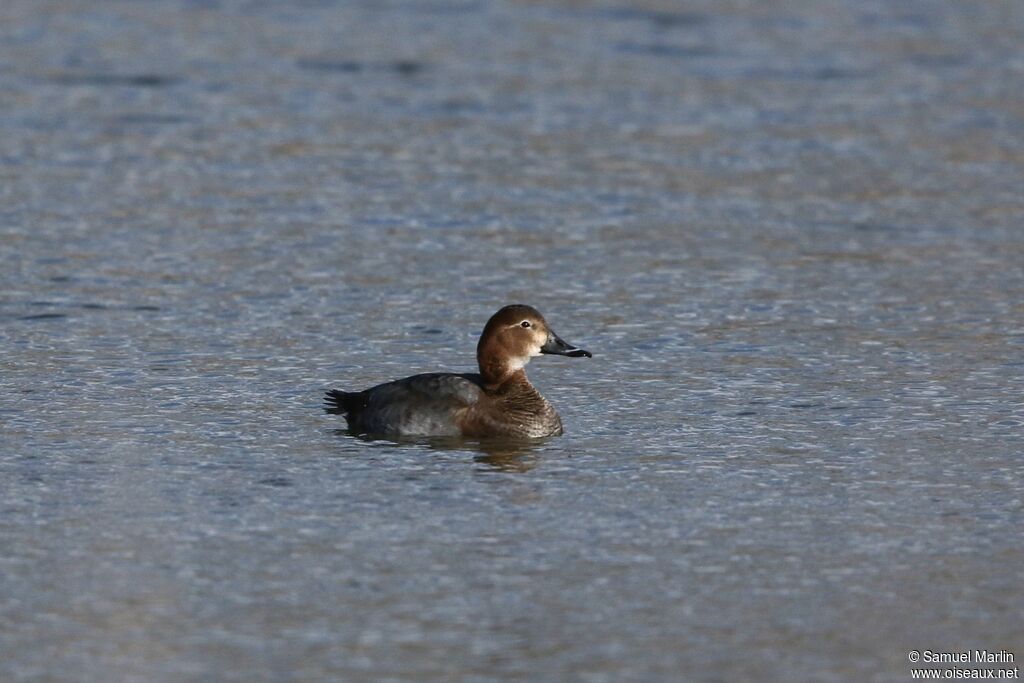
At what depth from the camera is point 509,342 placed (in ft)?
38.1

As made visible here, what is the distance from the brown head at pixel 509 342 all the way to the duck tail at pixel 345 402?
2.60 feet

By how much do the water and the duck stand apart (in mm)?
194

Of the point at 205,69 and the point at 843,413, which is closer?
the point at 843,413

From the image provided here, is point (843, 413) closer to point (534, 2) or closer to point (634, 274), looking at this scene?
point (634, 274)

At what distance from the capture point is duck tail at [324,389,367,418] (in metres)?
11.2

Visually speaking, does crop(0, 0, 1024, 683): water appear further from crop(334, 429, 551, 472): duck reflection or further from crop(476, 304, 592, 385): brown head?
crop(476, 304, 592, 385): brown head

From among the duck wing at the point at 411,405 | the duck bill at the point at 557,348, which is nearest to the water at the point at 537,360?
the duck wing at the point at 411,405

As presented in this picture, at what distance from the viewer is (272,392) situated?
12.0 metres

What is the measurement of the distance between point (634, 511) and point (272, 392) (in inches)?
129

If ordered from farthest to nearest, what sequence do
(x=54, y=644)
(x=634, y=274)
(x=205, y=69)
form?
1. (x=205, y=69)
2. (x=634, y=274)
3. (x=54, y=644)

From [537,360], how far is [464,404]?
2.50 meters

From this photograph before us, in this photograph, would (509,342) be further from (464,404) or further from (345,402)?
(345,402)

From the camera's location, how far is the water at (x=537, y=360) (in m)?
7.98

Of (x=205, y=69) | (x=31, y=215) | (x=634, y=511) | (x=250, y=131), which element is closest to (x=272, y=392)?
(x=634, y=511)
